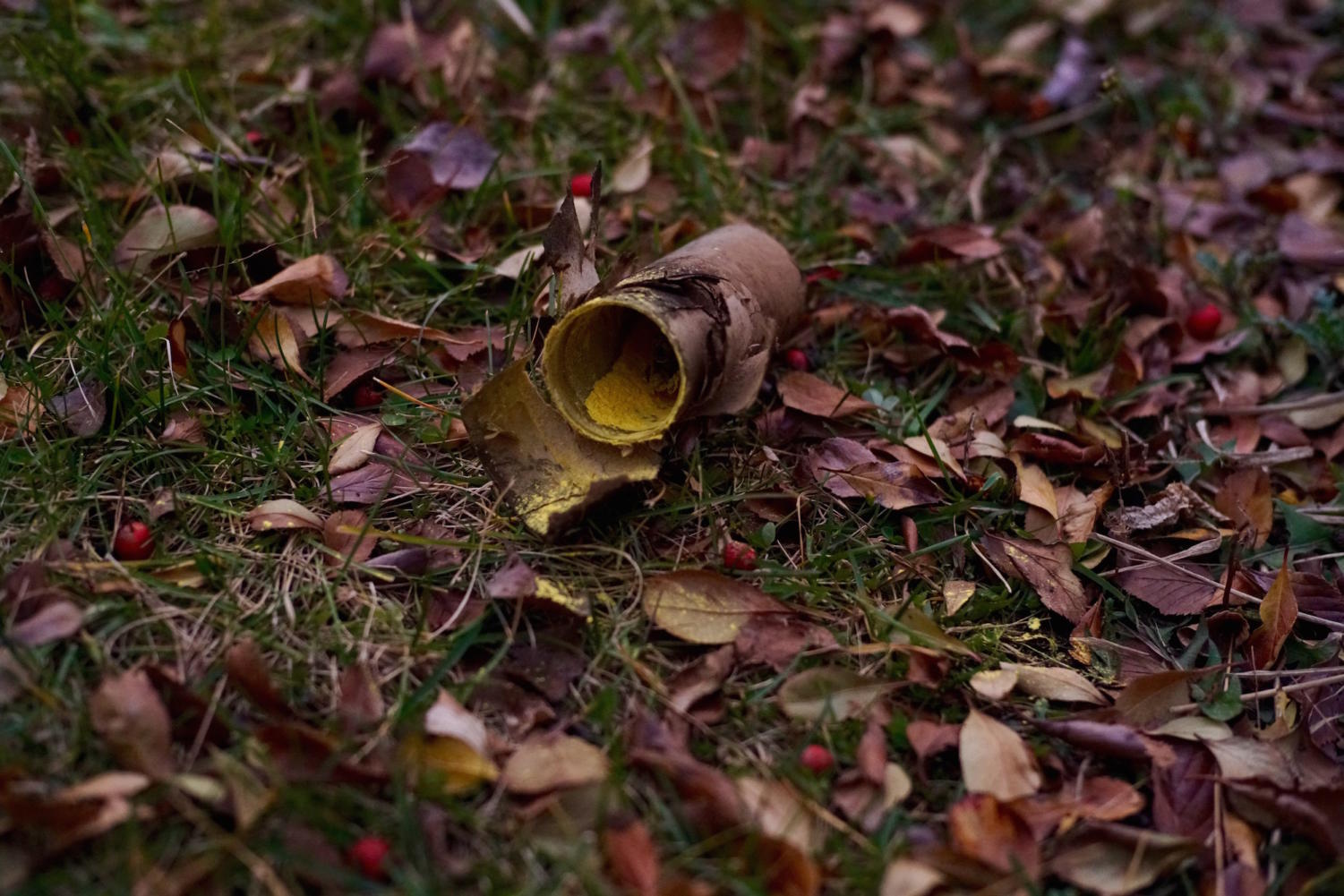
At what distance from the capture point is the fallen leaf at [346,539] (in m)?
1.84

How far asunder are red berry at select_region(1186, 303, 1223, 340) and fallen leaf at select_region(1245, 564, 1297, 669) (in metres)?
0.76

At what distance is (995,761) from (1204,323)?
4.23 ft

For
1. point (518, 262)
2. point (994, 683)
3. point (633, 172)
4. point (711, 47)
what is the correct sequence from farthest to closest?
point (711, 47) < point (633, 172) < point (518, 262) < point (994, 683)

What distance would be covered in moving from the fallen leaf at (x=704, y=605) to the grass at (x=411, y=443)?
0.04 m

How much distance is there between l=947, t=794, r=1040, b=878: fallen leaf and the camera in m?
1.56

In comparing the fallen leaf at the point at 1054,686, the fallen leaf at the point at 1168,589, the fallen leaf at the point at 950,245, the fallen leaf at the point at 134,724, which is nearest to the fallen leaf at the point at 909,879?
the fallen leaf at the point at 1054,686

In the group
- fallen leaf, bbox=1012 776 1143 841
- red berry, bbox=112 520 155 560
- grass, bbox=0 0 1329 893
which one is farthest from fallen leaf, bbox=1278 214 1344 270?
red berry, bbox=112 520 155 560

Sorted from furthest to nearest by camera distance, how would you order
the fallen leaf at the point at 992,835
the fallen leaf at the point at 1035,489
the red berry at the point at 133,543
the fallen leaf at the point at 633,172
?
the fallen leaf at the point at 633,172
the fallen leaf at the point at 1035,489
the red berry at the point at 133,543
the fallen leaf at the point at 992,835

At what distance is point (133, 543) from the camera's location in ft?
5.84

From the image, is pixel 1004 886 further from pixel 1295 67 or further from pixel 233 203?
pixel 1295 67

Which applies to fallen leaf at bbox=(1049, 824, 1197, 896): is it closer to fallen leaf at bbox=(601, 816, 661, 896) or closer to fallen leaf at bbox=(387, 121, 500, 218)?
fallen leaf at bbox=(601, 816, 661, 896)

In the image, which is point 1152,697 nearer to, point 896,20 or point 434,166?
point 434,166

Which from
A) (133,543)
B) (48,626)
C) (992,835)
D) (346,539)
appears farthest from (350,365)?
(992,835)

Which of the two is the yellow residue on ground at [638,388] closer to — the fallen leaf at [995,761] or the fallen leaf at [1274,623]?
the fallen leaf at [995,761]
